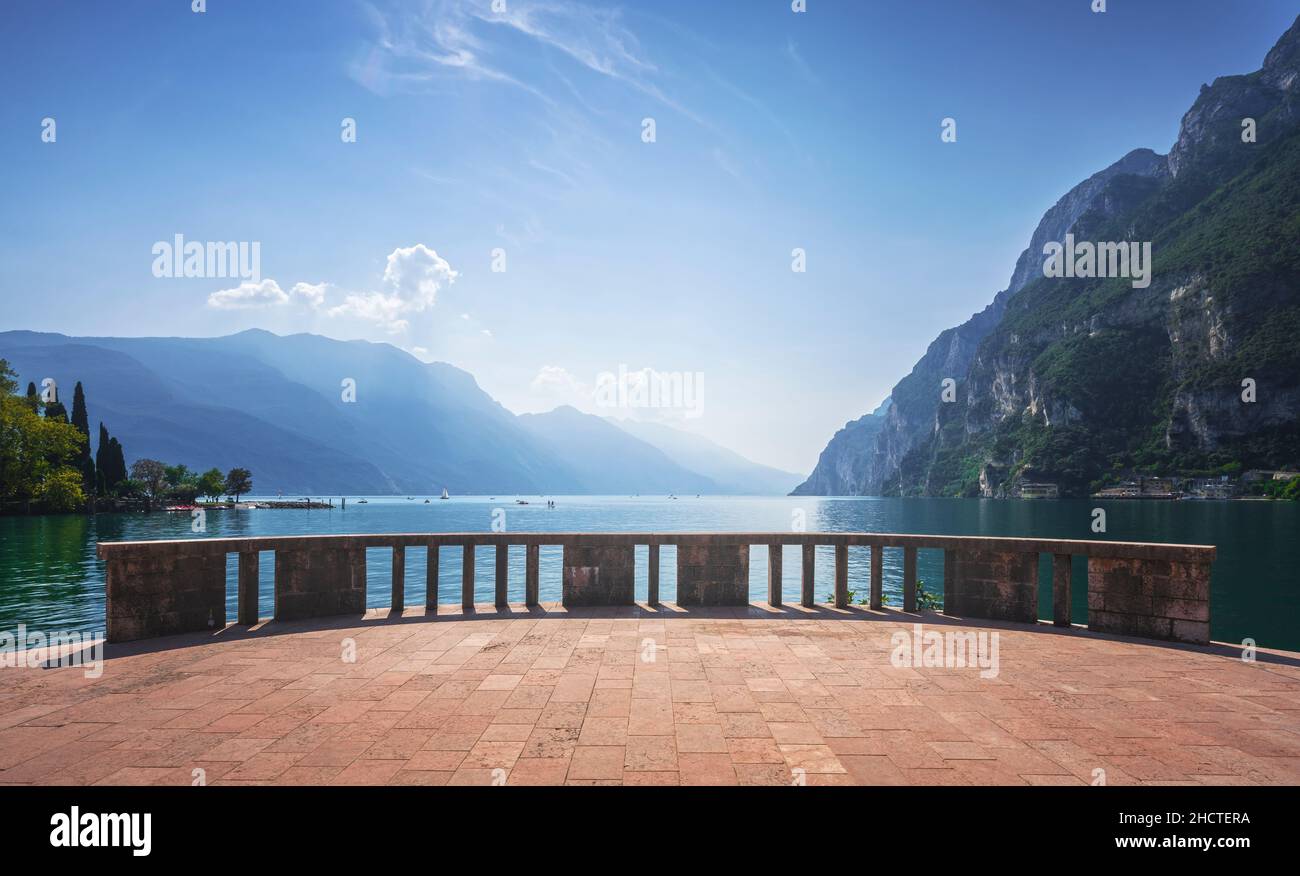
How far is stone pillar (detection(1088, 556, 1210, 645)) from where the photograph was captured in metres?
9.20

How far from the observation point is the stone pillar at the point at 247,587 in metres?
9.70

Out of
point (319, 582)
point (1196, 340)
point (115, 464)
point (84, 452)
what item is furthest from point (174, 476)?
point (1196, 340)

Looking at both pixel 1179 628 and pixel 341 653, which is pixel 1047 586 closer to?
pixel 1179 628

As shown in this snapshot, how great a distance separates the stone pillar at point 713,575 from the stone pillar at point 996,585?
379 centimetres

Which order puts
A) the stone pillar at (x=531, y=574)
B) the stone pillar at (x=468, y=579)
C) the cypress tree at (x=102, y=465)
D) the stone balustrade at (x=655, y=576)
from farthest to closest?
the cypress tree at (x=102, y=465) < the stone pillar at (x=468, y=579) < the stone pillar at (x=531, y=574) < the stone balustrade at (x=655, y=576)

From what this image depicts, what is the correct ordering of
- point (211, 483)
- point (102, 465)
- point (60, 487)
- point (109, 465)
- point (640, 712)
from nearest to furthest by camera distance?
point (640, 712)
point (60, 487)
point (102, 465)
point (109, 465)
point (211, 483)

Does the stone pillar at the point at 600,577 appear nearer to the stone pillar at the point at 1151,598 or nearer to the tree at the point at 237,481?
the stone pillar at the point at 1151,598

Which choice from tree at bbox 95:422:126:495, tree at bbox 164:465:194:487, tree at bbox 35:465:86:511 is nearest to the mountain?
tree at bbox 35:465:86:511

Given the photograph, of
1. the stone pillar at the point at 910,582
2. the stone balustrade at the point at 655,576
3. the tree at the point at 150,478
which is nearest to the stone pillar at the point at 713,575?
the stone balustrade at the point at 655,576

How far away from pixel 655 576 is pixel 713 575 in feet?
4.08

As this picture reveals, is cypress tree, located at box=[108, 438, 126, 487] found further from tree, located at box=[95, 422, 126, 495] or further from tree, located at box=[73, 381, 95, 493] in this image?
tree, located at box=[73, 381, 95, 493]

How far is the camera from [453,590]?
37219 millimetres

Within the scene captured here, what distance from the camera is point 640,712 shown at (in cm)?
601

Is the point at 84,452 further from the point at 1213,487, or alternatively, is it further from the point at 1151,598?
the point at 1213,487
